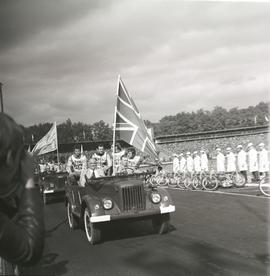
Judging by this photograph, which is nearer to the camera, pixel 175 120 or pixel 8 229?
pixel 8 229

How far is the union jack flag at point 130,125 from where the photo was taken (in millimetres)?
9547

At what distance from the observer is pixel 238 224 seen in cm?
866

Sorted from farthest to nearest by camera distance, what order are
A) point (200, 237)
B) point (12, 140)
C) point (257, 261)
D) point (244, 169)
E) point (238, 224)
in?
point (244, 169) → point (238, 224) → point (200, 237) → point (257, 261) → point (12, 140)

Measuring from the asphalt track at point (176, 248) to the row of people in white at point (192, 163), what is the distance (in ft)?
32.7

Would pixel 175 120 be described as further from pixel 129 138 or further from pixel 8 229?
pixel 8 229

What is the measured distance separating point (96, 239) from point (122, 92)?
3.74 meters

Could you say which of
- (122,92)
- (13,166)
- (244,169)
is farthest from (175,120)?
(13,166)

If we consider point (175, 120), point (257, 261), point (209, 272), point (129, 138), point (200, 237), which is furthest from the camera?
point (175, 120)

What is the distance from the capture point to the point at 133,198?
8266mm

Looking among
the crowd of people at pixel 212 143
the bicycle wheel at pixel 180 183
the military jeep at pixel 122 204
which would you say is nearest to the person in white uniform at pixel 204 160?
the bicycle wheel at pixel 180 183

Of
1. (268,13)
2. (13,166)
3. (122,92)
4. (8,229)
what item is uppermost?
(268,13)

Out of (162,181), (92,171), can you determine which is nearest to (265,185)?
(92,171)

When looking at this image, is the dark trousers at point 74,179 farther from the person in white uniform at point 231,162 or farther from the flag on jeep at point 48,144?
the person in white uniform at point 231,162

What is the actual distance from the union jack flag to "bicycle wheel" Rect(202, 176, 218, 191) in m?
8.07
